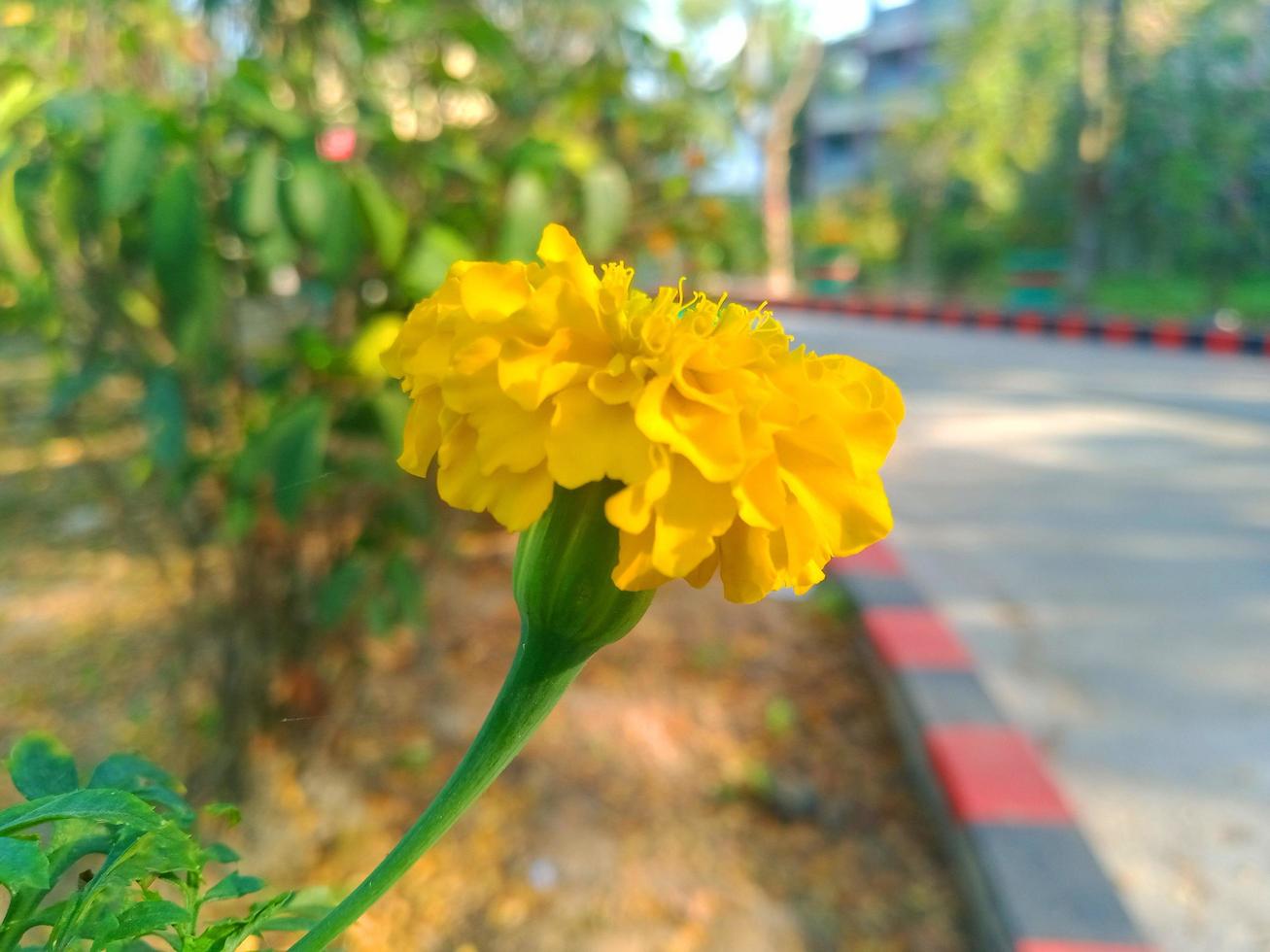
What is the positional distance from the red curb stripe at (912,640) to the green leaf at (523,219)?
1.16 meters

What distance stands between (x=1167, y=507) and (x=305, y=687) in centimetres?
299

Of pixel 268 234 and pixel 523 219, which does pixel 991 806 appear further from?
pixel 268 234

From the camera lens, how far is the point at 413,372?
44 cm

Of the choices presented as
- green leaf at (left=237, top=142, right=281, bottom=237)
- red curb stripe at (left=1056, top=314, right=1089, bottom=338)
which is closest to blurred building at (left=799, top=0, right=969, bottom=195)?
red curb stripe at (left=1056, top=314, right=1089, bottom=338)

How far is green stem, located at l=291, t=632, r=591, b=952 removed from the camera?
40 centimetres

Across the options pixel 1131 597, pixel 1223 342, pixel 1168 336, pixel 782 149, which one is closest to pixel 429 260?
pixel 1131 597

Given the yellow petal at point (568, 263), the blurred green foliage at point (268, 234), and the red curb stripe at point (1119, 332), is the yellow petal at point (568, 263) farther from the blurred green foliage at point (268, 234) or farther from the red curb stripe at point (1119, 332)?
the red curb stripe at point (1119, 332)

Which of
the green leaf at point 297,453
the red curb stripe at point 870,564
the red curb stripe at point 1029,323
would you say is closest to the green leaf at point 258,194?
the green leaf at point 297,453

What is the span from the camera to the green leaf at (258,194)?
1217 millimetres

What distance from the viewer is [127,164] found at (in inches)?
A: 45.1

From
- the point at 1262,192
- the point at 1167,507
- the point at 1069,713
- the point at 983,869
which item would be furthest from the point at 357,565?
the point at 1262,192

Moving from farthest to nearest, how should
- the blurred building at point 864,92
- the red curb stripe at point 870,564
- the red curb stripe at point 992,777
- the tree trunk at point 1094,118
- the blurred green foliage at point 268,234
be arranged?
the blurred building at point 864,92 < the tree trunk at point 1094,118 < the red curb stripe at point 870,564 < the red curb stripe at point 992,777 < the blurred green foliage at point 268,234

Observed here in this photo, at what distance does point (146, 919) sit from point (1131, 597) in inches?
111

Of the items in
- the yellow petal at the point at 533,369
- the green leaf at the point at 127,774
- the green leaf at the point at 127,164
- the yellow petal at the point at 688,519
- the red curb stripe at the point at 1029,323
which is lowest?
the red curb stripe at the point at 1029,323
